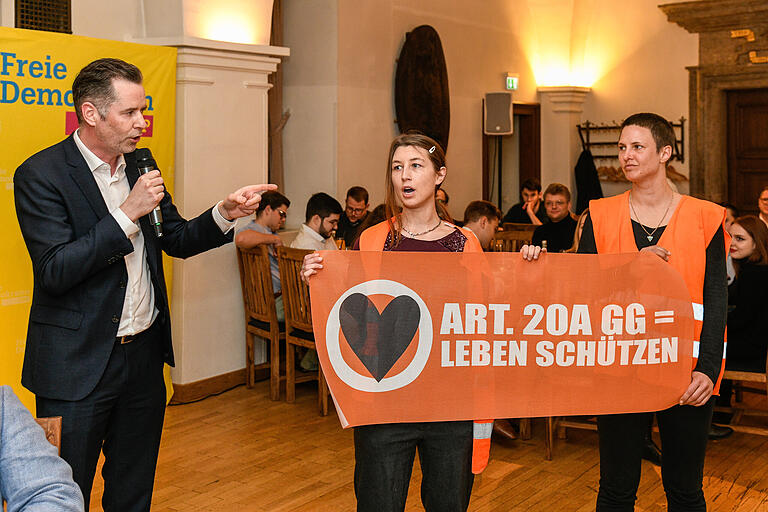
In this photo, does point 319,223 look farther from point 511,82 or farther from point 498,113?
point 511,82

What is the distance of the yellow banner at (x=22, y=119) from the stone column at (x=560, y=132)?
619 centimetres

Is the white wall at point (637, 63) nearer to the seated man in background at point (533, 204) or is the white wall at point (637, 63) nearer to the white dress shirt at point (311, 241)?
the seated man in background at point (533, 204)

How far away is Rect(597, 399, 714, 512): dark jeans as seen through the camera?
8.92 feet

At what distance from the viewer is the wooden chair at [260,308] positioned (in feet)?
18.4

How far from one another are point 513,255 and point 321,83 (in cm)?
477

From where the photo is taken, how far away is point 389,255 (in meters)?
2.58

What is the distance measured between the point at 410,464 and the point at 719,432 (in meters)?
3.01

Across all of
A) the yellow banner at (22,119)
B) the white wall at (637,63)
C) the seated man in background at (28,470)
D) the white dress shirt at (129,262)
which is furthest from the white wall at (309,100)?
the seated man in background at (28,470)

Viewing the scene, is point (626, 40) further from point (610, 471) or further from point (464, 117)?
point (610, 471)

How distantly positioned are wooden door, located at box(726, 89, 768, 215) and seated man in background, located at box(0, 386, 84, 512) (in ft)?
27.6

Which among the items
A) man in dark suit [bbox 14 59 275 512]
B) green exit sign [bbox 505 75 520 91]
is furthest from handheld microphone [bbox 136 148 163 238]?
green exit sign [bbox 505 75 520 91]

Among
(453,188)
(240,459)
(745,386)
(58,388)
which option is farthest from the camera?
(453,188)

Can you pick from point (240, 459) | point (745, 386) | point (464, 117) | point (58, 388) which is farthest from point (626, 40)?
point (58, 388)

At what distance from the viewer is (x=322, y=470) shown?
14.2 feet
